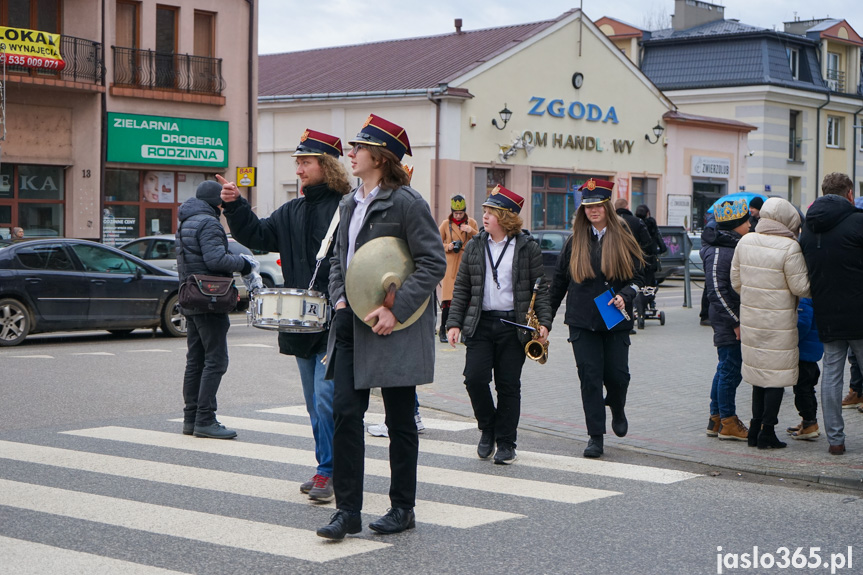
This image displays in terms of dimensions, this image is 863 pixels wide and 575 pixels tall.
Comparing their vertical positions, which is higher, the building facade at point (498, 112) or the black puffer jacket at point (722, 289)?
the building facade at point (498, 112)

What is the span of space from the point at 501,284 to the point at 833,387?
2.47 meters

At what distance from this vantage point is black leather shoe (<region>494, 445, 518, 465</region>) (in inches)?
310

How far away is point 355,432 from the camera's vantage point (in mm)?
5730

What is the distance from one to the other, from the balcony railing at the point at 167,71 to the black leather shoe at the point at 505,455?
23.6 metres

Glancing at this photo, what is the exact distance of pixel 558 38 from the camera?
37844mm

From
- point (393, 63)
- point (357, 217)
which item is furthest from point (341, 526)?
point (393, 63)

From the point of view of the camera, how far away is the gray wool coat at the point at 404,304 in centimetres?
563

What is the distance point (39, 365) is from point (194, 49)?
1903 centimetres

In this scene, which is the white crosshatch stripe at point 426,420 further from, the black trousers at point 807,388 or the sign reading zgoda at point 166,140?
the sign reading zgoda at point 166,140

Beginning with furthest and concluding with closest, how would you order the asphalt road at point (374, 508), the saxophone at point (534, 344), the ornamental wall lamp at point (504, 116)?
the ornamental wall lamp at point (504, 116) → the saxophone at point (534, 344) → the asphalt road at point (374, 508)

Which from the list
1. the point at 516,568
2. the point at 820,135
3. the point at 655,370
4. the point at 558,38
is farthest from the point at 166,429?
the point at 820,135

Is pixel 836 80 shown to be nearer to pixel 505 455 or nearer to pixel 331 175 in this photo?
pixel 505 455

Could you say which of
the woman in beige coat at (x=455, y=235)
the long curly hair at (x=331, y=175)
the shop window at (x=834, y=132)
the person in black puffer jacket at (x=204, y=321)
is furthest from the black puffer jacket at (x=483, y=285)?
the shop window at (x=834, y=132)

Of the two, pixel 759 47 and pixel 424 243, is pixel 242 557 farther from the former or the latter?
pixel 759 47
